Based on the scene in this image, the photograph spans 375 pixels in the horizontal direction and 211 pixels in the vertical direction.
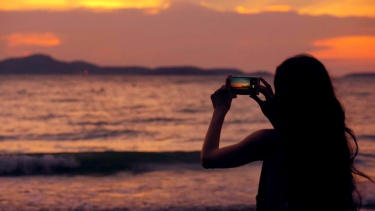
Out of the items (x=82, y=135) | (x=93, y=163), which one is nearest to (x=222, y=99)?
(x=93, y=163)

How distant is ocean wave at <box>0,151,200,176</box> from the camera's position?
14.2m

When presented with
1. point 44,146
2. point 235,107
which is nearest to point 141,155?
point 44,146

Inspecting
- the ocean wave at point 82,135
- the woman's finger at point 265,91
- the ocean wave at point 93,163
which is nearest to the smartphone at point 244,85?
the woman's finger at point 265,91

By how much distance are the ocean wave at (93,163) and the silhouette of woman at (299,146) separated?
11.7 m

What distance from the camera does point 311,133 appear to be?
2312 mm

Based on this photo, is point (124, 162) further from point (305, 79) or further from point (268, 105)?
point (305, 79)

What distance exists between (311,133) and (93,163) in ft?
45.3

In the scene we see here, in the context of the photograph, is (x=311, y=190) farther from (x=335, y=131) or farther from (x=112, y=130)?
(x=112, y=130)

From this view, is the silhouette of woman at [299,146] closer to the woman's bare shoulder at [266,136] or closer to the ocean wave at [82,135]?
the woman's bare shoulder at [266,136]

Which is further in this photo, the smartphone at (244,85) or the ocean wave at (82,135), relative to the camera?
the ocean wave at (82,135)

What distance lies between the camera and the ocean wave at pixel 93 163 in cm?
1421

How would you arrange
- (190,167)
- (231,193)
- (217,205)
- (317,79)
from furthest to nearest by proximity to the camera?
1. (190,167)
2. (231,193)
3. (217,205)
4. (317,79)

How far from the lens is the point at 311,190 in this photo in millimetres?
2363

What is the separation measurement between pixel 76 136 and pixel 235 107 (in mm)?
15008
